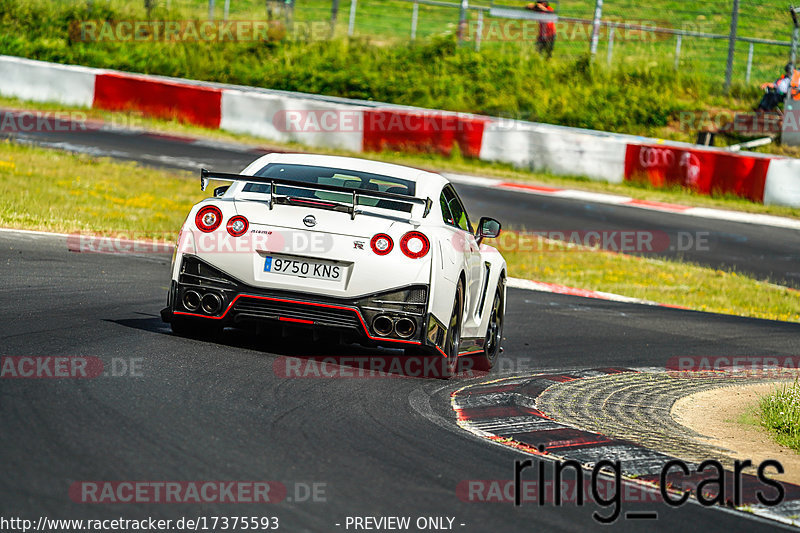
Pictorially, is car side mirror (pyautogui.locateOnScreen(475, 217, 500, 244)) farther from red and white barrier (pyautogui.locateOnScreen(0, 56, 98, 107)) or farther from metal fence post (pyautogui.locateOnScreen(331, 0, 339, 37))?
metal fence post (pyautogui.locateOnScreen(331, 0, 339, 37))

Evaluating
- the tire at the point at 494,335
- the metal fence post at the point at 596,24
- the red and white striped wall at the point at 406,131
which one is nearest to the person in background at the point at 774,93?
the red and white striped wall at the point at 406,131

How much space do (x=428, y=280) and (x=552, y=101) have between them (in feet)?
67.4

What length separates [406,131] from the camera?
78.5ft

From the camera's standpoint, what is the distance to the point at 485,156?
23938 mm

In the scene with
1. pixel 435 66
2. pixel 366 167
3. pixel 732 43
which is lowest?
pixel 366 167

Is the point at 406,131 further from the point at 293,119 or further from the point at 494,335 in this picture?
the point at 494,335

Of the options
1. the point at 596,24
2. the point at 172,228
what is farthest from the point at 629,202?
the point at 172,228

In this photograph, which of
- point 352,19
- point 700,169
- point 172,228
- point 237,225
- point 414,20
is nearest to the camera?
point 237,225

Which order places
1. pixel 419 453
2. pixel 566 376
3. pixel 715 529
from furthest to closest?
pixel 566 376 → pixel 419 453 → pixel 715 529

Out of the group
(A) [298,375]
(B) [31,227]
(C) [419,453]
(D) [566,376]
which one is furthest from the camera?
(B) [31,227]

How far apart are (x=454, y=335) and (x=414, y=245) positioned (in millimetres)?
799

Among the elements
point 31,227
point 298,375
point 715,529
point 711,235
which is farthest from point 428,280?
point 711,235

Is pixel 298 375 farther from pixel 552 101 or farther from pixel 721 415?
pixel 552 101

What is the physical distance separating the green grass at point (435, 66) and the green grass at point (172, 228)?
10.2 metres
